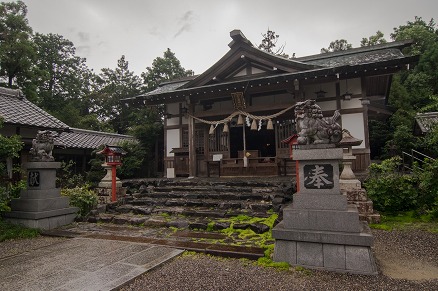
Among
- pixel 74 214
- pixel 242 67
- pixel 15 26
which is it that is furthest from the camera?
pixel 15 26

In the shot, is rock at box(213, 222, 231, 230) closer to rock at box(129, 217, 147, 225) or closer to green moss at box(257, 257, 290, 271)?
green moss at box(257, 257, 290, 271)

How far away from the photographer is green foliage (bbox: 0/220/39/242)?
687cm

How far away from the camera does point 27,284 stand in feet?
13.3

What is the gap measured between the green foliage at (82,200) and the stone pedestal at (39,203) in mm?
933

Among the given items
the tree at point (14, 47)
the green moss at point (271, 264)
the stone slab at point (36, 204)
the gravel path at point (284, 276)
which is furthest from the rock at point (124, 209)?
the tree at point (14, 47)

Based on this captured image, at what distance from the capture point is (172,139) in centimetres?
1580

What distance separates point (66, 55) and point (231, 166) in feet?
94.8

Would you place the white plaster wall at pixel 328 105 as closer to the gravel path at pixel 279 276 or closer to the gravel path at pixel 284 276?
the gravel path at pixel 284 276

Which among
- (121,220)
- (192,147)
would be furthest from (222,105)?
(121,220)

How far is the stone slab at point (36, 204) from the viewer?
756 cm

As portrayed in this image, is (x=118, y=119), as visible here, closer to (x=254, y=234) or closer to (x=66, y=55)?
(x=66, y=55)

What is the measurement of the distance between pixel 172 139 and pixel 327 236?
40.6ft

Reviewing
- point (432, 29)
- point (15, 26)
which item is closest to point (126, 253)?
point (15, 26)

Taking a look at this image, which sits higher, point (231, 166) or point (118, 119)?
point (118, 119)
